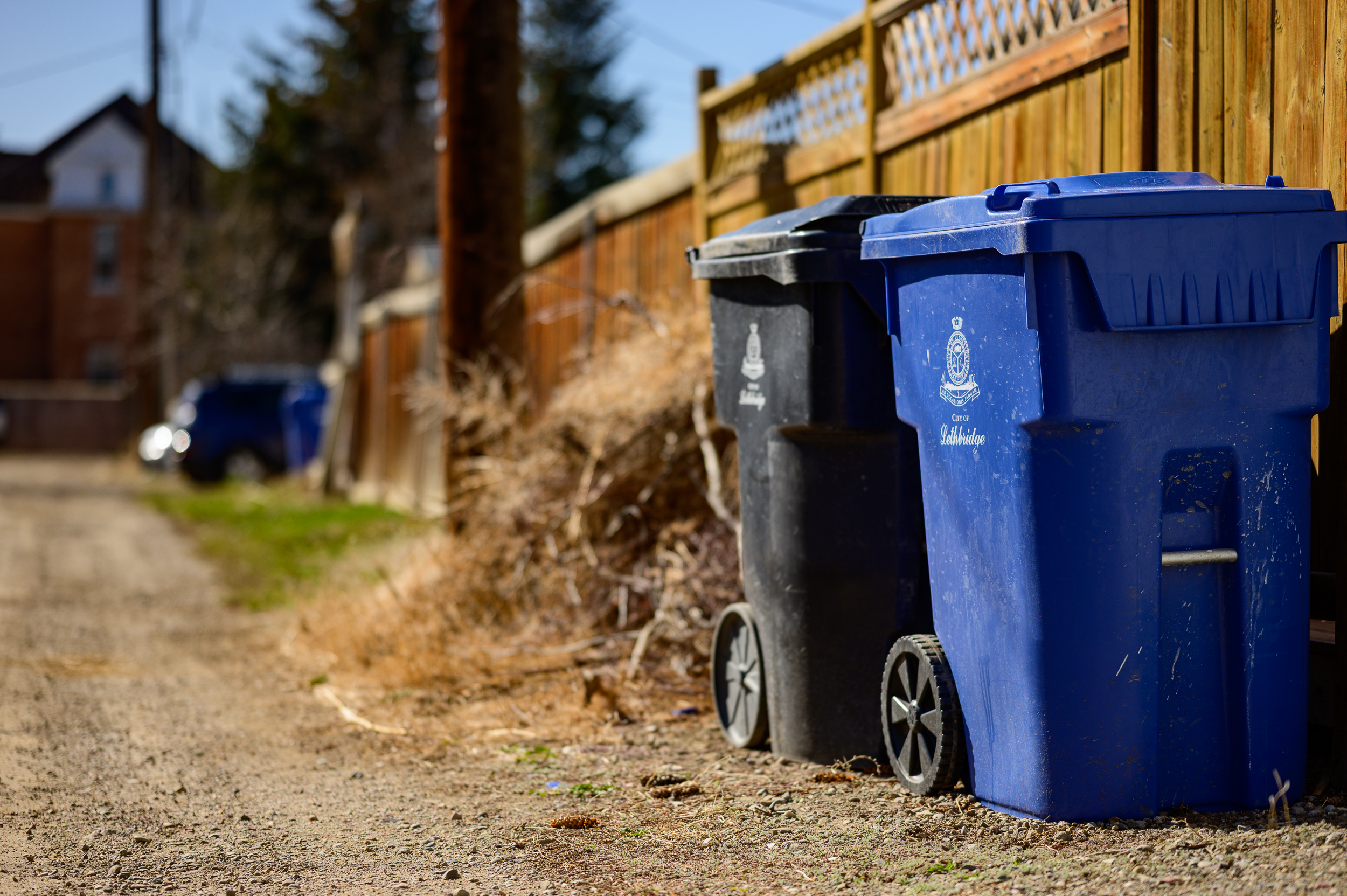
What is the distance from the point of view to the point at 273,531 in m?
12.9

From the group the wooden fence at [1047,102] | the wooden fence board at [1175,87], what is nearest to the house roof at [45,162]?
the wooden fence at [1047,102]

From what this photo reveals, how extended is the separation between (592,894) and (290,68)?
34.0 m

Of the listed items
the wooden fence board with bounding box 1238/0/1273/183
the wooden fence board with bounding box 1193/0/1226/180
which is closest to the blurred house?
the wooden fence board with bounding box 1193/0/1226/180

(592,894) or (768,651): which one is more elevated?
(768,651)

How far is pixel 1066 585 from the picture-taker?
343 centimetres

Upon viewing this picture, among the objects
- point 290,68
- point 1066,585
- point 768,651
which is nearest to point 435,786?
point 768,651

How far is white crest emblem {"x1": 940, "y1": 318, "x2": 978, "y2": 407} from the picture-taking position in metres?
3.66

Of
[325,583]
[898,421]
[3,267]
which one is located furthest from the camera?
[3,267]

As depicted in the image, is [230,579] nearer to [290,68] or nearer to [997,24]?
[997,24]

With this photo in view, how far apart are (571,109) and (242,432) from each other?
18573 millimetres

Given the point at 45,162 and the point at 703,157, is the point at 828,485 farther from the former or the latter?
the point at 45,162

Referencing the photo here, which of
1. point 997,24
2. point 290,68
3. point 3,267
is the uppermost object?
point 290,68

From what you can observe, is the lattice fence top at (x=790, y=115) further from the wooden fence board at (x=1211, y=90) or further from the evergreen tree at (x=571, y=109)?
the evergreen tree at (x=571, y=109)

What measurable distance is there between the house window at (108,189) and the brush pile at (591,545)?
3806 centimetres
